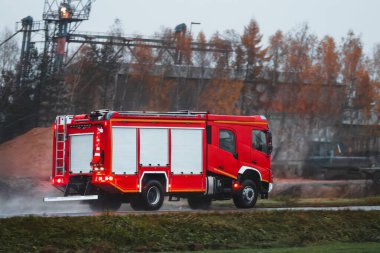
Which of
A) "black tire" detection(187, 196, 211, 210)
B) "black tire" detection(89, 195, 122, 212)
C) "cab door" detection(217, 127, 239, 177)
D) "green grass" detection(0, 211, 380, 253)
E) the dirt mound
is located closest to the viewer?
"green grass" detection(0, 211, 380, 253)

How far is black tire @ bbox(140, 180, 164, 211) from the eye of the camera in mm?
27156

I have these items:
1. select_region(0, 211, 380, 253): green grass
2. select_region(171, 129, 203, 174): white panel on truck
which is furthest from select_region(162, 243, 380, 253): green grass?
select_region(171, 129, 203, 174): white panel on truck

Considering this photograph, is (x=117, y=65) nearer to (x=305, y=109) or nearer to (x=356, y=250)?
(x=305, y=109)

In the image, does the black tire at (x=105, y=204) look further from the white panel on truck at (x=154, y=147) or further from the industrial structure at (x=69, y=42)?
the industrial structure at (x=69, y=42)

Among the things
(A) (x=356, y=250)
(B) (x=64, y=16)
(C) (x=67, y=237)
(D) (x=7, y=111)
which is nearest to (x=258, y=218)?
(A) (x=356, y=250)

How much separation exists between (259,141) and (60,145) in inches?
286

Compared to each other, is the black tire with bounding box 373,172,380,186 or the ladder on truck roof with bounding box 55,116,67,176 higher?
the ladder on truck roof with bounding box 55,116,67,176

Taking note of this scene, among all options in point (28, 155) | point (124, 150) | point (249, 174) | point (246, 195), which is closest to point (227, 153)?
point (249, 174)

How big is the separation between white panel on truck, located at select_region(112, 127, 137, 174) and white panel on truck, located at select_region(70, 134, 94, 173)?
883mm

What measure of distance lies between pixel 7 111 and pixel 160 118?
1439 inches

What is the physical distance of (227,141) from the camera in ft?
97.1

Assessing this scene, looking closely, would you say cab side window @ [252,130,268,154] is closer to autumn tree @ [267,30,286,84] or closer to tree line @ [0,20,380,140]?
tree line @ [0,20,380,140]

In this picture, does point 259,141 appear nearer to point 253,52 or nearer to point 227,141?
point 227,141

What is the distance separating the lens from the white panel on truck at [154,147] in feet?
89.6
